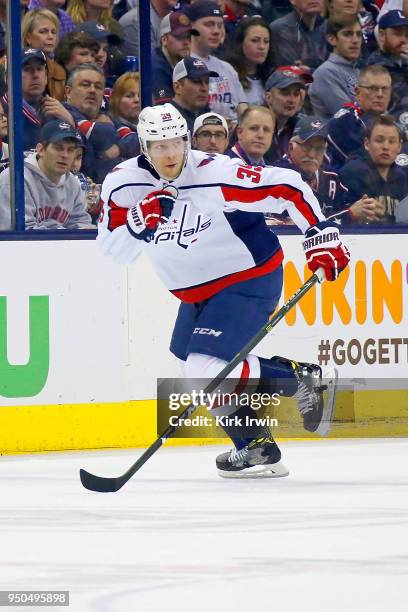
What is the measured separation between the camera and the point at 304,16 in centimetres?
860

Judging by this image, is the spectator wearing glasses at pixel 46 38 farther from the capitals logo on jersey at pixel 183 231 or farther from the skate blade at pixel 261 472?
the skate blade at pixel 261 472

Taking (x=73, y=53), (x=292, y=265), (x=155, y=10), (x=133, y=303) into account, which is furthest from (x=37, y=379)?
(x=155, y=10)

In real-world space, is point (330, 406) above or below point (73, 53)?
below

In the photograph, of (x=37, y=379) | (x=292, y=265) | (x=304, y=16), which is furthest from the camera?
(x=304, y=16)

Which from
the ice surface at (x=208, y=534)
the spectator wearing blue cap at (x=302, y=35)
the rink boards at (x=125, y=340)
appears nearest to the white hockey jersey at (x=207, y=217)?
the ice surface at (x=208, y=534)

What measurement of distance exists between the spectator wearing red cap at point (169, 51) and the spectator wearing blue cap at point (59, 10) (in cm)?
51

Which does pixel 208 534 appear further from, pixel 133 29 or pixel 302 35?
pixel 302 35

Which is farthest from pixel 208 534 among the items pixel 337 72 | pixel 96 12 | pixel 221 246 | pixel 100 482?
pixel 337 72

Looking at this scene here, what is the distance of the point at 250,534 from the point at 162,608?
1.09 meters

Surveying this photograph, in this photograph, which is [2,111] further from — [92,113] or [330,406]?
[330,406]

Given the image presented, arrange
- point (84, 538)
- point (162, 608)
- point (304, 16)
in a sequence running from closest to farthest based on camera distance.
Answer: point (162, 608)
point (84, 538)
point (304, 16)

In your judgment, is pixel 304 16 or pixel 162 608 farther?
pixel 304 16

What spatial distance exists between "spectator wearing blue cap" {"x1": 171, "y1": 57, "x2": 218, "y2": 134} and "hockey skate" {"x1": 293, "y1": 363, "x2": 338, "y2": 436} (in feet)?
7.53

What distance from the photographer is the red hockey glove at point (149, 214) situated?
5.32 metres
